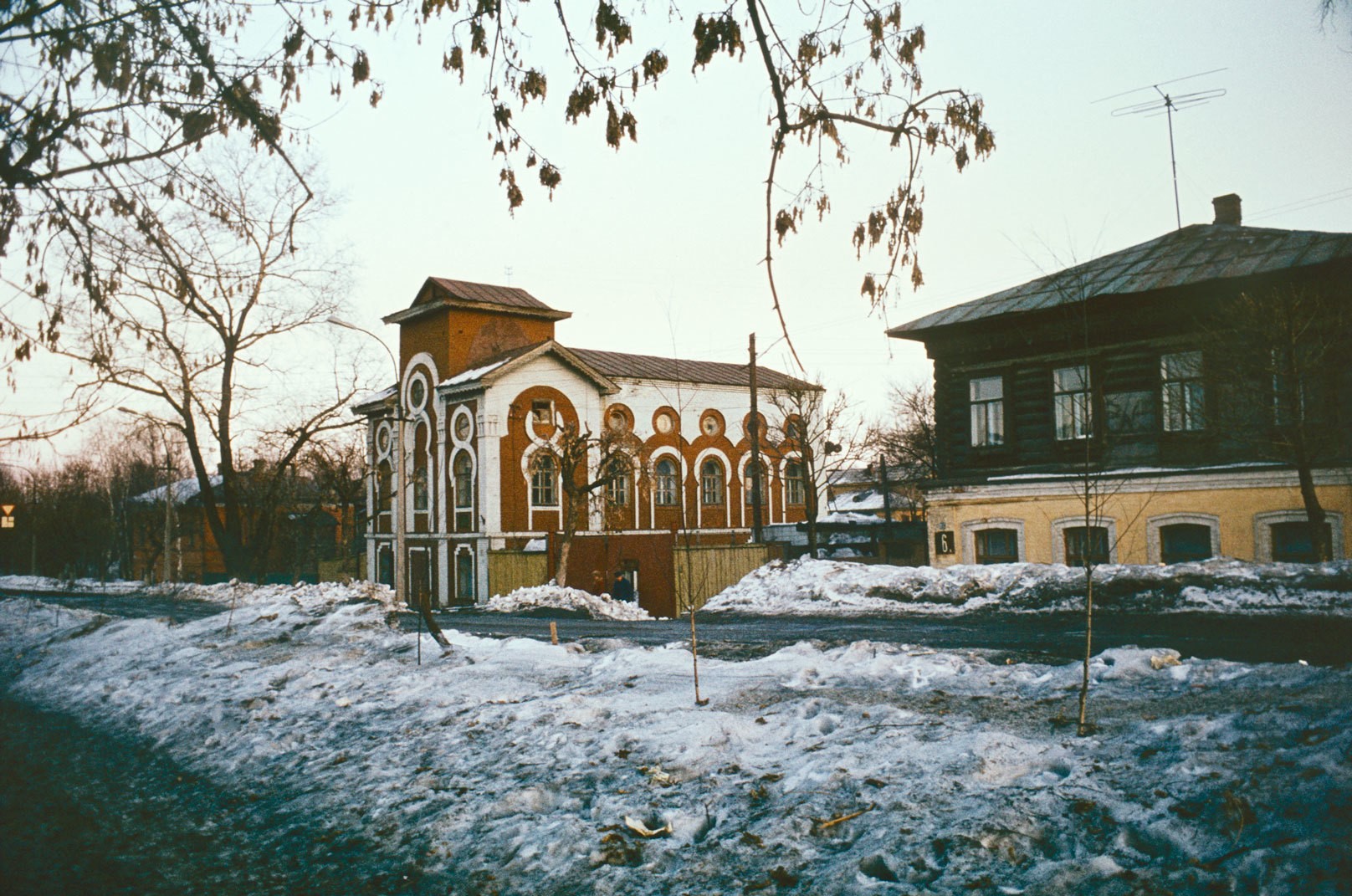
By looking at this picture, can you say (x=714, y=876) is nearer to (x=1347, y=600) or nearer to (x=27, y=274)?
(x=27, y=274)

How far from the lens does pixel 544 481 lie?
42.1 meters

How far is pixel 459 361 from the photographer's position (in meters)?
43.5

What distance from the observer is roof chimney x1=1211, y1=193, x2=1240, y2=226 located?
2664 centimetres

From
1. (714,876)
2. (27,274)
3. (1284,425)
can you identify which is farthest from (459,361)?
(714,876)

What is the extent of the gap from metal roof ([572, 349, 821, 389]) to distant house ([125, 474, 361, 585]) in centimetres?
2071

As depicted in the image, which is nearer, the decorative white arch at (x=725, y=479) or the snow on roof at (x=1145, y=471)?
the snow on roof at (x=1145, y=471)

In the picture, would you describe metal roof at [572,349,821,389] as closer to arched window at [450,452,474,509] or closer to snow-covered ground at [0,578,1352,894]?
arched window at [450,452,474,509]

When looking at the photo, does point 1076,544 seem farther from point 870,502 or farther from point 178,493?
point 178,493

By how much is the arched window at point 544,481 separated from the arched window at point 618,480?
2396mm

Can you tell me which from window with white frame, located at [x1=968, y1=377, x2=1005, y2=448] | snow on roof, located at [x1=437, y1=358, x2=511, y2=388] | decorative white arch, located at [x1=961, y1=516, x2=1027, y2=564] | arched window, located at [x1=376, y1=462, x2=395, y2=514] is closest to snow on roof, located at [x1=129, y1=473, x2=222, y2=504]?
arched window, located at [x1=376, y1=462, x2=395, y2=514]

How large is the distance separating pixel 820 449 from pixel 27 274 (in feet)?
126

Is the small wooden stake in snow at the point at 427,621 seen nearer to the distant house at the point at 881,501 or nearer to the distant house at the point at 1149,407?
the distant house at the point at 1149,407

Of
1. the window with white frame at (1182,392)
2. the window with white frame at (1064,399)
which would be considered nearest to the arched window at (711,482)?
the window with white frame at (1064,399)

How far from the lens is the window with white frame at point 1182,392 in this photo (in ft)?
72.6
